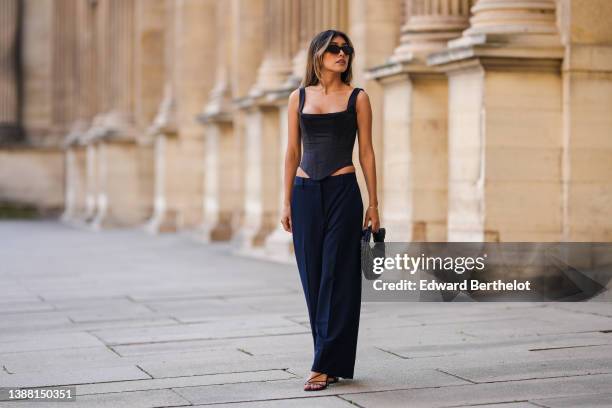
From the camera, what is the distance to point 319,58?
22.9ft

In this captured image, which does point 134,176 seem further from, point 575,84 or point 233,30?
point 575,84

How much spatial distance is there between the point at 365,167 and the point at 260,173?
12.3m

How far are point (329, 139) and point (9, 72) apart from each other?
1390 inches

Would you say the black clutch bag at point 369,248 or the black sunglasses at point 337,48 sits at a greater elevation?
A: the black sunglasses at point 337,48

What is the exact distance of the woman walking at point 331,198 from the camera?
Result: 6875mm

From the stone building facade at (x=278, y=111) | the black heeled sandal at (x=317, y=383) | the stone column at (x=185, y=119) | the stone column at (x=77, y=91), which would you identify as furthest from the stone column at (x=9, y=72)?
the black heeled sandal at (x=317, y=383)

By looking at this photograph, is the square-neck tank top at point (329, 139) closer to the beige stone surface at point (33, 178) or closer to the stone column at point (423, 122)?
the stone column at point (423, 122)

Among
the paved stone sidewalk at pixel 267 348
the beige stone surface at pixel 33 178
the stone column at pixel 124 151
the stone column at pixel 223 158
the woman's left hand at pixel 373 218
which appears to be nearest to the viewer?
the paved stone sidewalk at pixel 267 348

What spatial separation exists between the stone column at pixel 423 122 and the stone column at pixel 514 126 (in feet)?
4.99

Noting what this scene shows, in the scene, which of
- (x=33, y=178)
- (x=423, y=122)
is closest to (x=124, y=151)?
(x=33, y=178)

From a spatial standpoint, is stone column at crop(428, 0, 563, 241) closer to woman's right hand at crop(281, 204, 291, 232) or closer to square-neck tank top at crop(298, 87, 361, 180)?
woman's right hand at crop(281, 204, 291, 232)

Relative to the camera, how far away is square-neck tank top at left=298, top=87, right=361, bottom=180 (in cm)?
698

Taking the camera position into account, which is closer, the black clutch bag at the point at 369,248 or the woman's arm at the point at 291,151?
the black clutch bag at the point at 369,248

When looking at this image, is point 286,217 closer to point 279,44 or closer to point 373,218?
point 373,218
